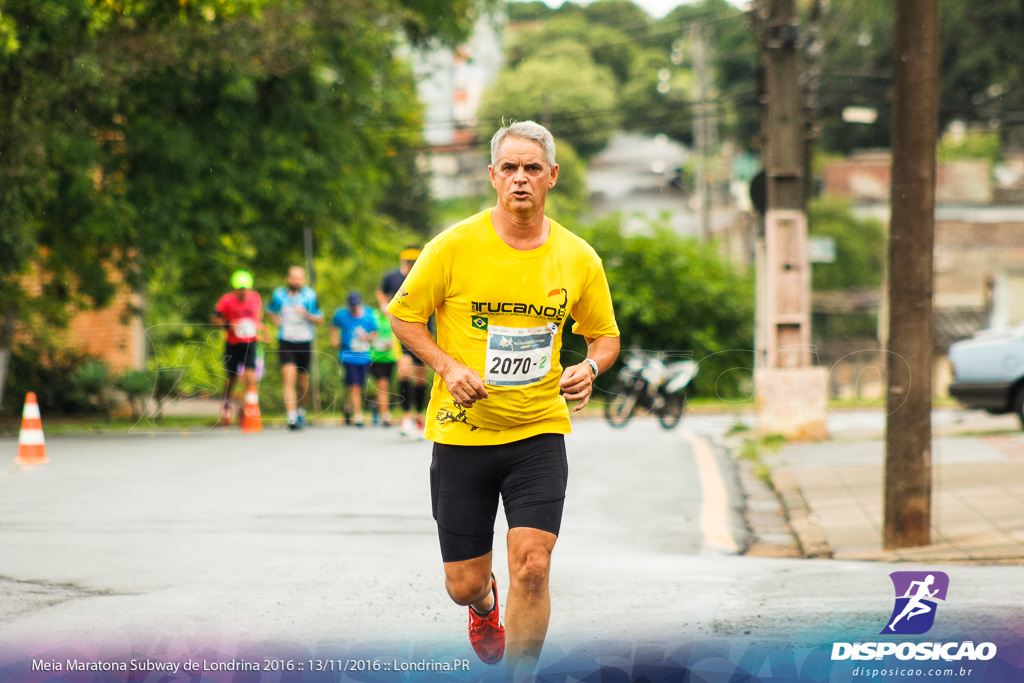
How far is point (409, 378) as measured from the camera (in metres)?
13.5

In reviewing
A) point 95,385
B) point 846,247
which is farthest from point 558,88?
point 95,385

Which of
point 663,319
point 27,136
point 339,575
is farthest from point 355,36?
point 339,575

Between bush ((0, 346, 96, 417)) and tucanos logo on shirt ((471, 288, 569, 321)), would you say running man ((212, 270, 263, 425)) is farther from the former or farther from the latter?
tucanos logo on shirt ((471, 288, 569, 321))

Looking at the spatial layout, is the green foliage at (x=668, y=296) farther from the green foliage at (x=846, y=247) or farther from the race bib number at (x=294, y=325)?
the green foliage at (x=846, y=247)

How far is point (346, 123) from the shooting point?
70.2 feet

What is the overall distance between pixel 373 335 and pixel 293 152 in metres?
6.50

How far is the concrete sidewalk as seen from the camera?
819cm

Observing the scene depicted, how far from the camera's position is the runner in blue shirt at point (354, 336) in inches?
551

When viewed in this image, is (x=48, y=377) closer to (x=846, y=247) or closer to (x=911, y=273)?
(x=911, y=273)

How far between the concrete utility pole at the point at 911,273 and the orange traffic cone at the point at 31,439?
6652 millimetres

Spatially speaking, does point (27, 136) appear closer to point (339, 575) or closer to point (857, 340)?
point (339, 575)

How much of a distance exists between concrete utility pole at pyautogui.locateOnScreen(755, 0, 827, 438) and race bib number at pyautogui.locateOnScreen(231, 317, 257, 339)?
5.81 meters

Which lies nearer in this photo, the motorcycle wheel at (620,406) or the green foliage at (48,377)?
the motorcycle wheel at (620,406)

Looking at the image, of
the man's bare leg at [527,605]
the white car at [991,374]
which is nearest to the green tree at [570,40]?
the white car at [991,374]
